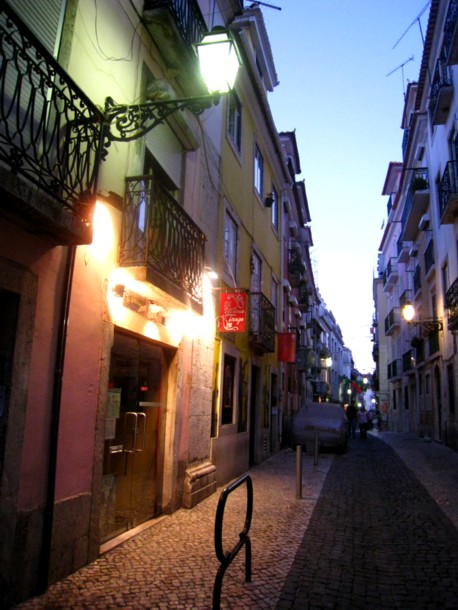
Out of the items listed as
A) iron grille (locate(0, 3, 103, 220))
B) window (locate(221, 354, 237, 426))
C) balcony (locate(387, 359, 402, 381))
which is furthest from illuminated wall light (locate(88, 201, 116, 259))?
balcony (locate(387, 359, 402, 381))

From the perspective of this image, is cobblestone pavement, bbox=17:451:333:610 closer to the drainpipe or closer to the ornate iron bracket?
the drainpipe

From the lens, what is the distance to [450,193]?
15.2 m

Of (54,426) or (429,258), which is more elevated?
(429,258)

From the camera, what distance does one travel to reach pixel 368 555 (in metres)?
5.50

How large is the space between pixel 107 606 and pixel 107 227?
377cm

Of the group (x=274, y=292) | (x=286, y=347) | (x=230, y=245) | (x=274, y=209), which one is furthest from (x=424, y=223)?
(x=230, y=245)

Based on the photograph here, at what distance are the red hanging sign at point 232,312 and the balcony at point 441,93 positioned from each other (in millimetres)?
11299

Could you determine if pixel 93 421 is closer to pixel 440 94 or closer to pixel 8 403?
pixel 8 403

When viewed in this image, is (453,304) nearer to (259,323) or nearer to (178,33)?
(259,323)

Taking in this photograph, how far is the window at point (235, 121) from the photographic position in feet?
38.4

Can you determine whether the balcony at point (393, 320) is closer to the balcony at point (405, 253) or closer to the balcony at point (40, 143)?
the balcony at point (405, 253)

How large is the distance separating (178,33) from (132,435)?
5.69 meters

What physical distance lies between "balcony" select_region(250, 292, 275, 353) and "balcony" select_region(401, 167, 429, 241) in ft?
36.9

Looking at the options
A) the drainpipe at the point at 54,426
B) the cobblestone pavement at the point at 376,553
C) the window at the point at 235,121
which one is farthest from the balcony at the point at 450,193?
the drainpipe at the point at 54,426
